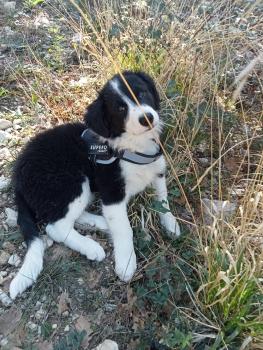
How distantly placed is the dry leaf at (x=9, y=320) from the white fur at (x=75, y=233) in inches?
16.6

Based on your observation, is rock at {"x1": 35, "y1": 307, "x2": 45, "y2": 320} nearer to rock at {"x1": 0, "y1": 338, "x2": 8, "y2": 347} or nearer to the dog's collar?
rock at {"x1": 0, "y1": 338, "x2": 8, "y2": 347}

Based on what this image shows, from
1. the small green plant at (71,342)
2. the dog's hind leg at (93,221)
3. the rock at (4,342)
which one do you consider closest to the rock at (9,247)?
the dog's hind leg at (93,221)

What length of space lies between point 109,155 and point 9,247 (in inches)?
28.8

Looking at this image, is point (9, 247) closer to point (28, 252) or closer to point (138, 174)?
point (28, 252)

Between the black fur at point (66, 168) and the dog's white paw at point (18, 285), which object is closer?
A: the dog's white paw at point (18, 285)

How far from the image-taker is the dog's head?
86.6 inches

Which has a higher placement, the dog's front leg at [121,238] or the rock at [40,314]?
the dog's front leg at [121,238]

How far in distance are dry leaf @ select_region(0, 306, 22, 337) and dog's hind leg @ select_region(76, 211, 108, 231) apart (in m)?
0.60

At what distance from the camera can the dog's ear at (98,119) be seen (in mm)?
2344

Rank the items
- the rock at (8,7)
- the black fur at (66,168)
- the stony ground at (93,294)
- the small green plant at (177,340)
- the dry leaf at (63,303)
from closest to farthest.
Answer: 1. the small green plant at (177,340)
2. the stony ground at (93,294)
3. the dry leaf at (63,303)
4. the black fur at (66,168)
5. the rock at (8,7)

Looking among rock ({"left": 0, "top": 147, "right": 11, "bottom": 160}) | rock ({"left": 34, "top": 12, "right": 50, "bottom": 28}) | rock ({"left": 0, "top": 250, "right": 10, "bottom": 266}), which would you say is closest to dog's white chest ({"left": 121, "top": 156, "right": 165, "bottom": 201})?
rock ({"left": 0, "top": 250, "right": 10, "bottom": 266})

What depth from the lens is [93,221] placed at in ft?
8.56

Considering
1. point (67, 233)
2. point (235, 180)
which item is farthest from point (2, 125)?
point (235, 180)

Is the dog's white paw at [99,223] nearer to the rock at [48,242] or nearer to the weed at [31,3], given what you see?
the rock at [48,242]
